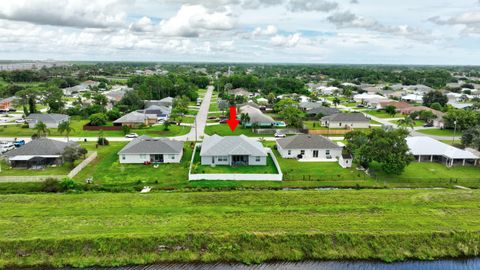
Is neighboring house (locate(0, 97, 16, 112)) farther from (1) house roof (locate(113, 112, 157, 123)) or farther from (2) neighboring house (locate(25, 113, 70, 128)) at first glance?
(1) house roof (locate(113, 112, 157, 123))

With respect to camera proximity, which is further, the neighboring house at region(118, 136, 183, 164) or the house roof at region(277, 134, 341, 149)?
the house roof at region(277, 134, 341, 149)

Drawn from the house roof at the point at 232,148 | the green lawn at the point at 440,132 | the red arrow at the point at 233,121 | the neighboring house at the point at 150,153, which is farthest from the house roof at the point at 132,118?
the green lawn at the point at 440,132

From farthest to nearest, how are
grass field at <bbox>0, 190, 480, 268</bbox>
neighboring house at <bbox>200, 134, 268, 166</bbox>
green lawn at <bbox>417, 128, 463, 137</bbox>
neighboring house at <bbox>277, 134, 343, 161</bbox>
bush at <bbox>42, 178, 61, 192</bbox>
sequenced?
green lawn at <bbox>417, 128, 463, 137</bbox> < neighboring house at <bbox>277, 134, 343, 161</bbox> < neighboring house at <bbox>200, 134, 268, 166</bbox> < bush at <bbox>42, 178, 61, 192</bbox> < grass field at <bbox>0, 190, 480, 268</bbox>

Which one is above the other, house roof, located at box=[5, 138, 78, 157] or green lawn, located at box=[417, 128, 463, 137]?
house roof, located at box=[5, 138, 78, 157]

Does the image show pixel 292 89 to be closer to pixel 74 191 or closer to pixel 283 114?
pixel 283 114

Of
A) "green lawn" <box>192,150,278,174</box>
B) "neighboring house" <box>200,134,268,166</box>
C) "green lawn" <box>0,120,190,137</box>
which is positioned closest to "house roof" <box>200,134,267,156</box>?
"neighboring house" <box>200,134,268,166</box>

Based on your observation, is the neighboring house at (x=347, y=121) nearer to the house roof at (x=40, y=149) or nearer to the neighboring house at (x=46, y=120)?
the house roof at (x=40, y=149)

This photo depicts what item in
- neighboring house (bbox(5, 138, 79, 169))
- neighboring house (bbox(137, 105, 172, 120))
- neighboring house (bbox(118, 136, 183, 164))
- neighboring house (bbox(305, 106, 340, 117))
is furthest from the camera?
neighboring house (bbox(305, 106, 340, 117))

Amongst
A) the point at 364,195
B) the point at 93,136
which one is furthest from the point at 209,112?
the point at 364,195
